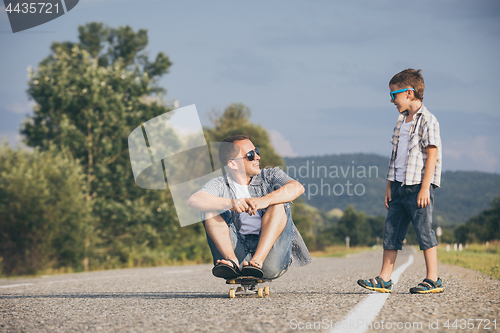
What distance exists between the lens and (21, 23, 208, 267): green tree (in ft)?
67.3

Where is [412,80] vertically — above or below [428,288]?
above

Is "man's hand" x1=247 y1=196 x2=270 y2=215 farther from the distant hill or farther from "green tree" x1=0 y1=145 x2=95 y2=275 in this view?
"green tree" x1=0 y1=145 x2=95 y2=275

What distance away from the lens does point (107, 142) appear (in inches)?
822

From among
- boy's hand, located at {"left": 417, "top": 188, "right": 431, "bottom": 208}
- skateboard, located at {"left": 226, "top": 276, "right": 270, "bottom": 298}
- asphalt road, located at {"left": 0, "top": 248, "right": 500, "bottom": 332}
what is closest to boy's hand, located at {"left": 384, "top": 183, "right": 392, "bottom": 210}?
boy's hand, located at {"left": 417, "top": 188, "right": 431, "bottom": 208}

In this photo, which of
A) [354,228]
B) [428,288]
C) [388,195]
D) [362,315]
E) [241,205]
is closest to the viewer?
[362,315]

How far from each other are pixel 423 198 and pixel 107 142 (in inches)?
752

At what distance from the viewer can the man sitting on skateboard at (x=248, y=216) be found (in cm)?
332

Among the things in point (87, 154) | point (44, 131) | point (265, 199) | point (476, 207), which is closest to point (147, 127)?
point (87, 154)

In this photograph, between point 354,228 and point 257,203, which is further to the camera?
point 354,228

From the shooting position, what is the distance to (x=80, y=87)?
21.3m

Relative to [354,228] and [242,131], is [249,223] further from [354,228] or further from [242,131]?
[354,228]

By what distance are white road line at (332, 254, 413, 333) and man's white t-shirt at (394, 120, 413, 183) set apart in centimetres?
105

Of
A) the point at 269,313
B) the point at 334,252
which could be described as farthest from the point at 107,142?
the point at 334,252

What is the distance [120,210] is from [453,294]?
60.5ft
